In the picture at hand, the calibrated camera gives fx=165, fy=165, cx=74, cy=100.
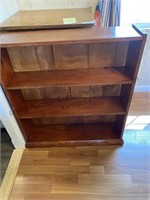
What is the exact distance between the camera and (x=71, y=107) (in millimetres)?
1310

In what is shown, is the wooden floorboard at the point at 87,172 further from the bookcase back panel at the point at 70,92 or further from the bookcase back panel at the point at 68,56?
the bookcase back panel at the point at 68,56

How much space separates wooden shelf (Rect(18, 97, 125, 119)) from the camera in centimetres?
125

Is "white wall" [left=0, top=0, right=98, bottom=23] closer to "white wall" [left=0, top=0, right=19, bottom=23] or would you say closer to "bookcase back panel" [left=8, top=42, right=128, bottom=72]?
"white wall" [left=0, top=0, right=19, bottom=23]

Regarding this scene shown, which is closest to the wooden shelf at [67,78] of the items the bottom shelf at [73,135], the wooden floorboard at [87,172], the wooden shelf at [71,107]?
Answer: the wooden shelf at [71,107]

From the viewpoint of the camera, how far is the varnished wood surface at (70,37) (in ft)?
2.90

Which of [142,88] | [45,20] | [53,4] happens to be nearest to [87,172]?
[45,20]

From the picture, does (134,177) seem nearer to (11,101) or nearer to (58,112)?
(58,112)

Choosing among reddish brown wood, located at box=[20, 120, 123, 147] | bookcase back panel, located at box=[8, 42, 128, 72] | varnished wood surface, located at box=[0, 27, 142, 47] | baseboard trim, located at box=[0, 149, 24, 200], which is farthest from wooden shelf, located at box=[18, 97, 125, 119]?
varnished wood surface, located at box=[0, 27, 142, 47]

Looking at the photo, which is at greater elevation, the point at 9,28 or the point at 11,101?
the point at 9,28

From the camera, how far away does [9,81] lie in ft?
3.63

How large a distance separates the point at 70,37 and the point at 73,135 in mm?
892

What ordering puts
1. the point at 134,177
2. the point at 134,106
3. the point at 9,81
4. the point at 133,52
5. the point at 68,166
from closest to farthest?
1. the point at 133,52
2. the point at 9,81
3. the point at 134,177
4. the point at 68,166
5. the point at 134,106

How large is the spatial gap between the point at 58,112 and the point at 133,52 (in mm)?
677

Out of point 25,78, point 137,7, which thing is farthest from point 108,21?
point 25,78
